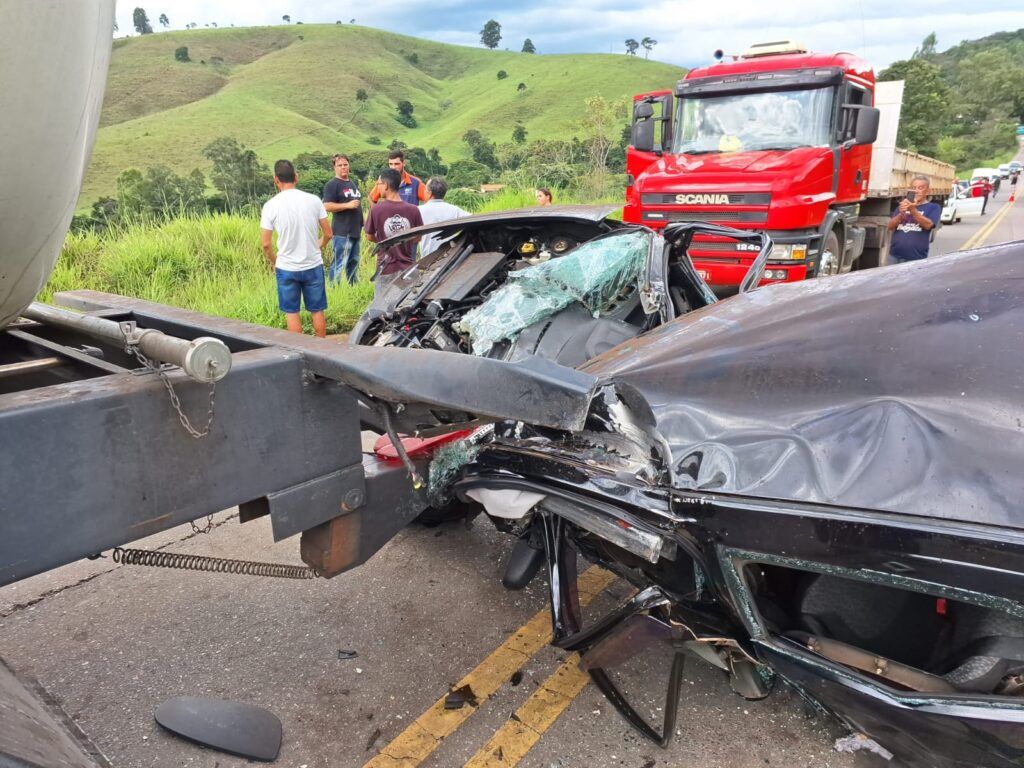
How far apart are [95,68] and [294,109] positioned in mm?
92514

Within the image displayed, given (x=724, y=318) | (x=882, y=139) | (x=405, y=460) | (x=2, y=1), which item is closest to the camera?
(x=2, y=1)

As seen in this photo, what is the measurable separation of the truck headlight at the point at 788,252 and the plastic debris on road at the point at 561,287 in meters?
4.78

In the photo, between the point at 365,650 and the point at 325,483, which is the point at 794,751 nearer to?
the point at 365,650

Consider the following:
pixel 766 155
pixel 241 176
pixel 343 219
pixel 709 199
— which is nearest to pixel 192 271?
pixel 343 219

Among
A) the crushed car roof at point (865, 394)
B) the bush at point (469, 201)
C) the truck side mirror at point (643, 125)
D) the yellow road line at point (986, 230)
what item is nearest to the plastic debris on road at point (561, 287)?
the crushed car roof at point (865, 394)

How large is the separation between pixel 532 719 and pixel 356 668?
2.38ft

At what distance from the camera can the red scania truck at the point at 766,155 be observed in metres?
7.86

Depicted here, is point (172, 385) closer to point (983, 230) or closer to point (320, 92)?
point (983, 230)

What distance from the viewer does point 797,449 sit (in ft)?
5.84

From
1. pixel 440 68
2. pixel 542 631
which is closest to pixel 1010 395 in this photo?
pixel 542 631

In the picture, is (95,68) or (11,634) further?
(11,634)

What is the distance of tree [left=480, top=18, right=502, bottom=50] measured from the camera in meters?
148

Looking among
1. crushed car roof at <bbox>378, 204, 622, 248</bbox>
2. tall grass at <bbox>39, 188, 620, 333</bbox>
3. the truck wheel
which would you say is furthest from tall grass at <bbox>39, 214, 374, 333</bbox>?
the truck wheel

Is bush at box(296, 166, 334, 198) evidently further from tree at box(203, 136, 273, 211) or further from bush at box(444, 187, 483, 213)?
bush at box(444, 187, 483, 213)
